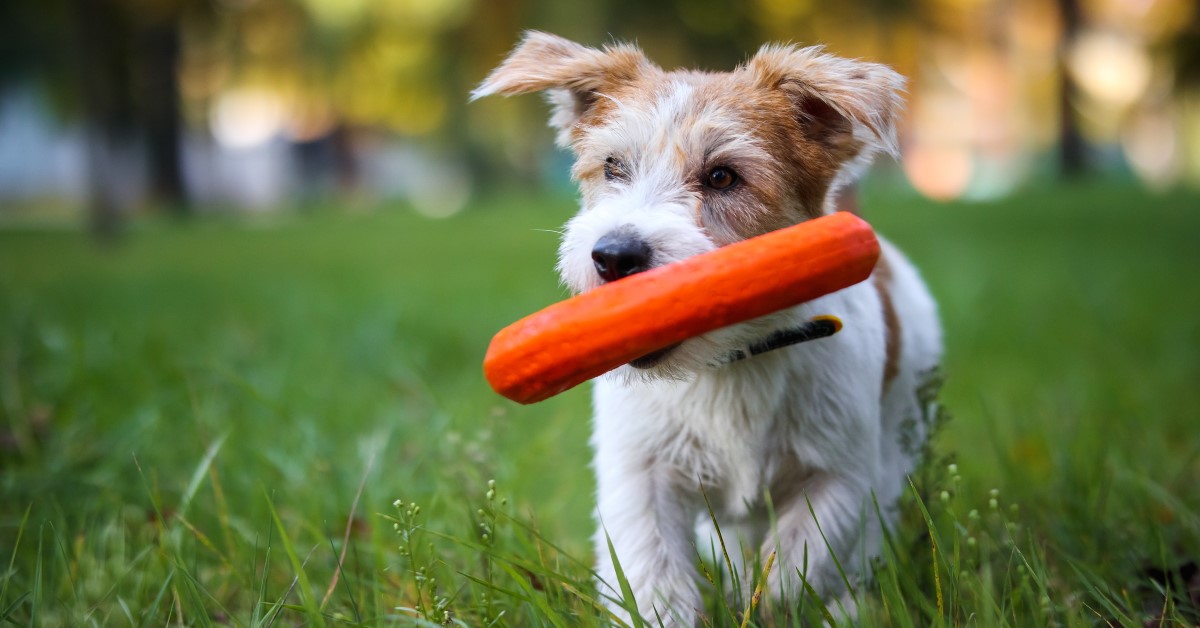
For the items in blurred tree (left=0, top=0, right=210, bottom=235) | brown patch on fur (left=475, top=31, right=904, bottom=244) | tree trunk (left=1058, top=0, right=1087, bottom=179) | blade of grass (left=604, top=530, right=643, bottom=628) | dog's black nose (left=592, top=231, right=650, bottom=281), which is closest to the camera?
blade of grass (left=604, top=530, right=643, bottom=628)

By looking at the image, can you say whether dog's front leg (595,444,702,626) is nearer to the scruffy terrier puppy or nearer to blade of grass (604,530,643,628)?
the scruffy terrier puppy

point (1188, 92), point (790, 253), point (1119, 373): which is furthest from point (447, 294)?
point (1188, 92)

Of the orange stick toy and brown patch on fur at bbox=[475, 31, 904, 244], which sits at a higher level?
brown patch on fur at bbox=[475, 31, 904, 244]

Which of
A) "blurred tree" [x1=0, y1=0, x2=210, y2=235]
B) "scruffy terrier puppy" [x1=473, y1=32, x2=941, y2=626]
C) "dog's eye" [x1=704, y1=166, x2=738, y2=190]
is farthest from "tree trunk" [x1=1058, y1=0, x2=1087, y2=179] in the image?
"dog's eye" [x1=704, y1=166, x2=738, y2=190]

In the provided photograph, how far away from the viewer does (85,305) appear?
833 centimetres

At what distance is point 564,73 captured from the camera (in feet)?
10.2

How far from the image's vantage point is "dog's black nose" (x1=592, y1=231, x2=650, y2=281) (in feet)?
7.84

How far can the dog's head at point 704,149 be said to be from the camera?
2479 millimetres

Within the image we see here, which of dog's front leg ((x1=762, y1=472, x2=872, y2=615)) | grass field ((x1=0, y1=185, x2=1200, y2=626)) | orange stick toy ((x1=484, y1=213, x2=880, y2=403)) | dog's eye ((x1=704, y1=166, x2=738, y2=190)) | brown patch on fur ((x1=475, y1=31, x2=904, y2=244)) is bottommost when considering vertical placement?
grass field ((x1=0, y1=185, x2=1200, y2=626))

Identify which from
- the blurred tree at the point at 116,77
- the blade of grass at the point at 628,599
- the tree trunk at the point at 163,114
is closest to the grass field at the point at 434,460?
the blade of grass at the point at 628,599

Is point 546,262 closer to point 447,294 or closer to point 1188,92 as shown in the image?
point 447,294

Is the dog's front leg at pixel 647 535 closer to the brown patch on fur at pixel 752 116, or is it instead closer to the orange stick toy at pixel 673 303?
the orange stick toy at pixel 673 303

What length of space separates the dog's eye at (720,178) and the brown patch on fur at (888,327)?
27.4 inches

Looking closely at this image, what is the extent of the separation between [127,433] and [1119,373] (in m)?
4.95
